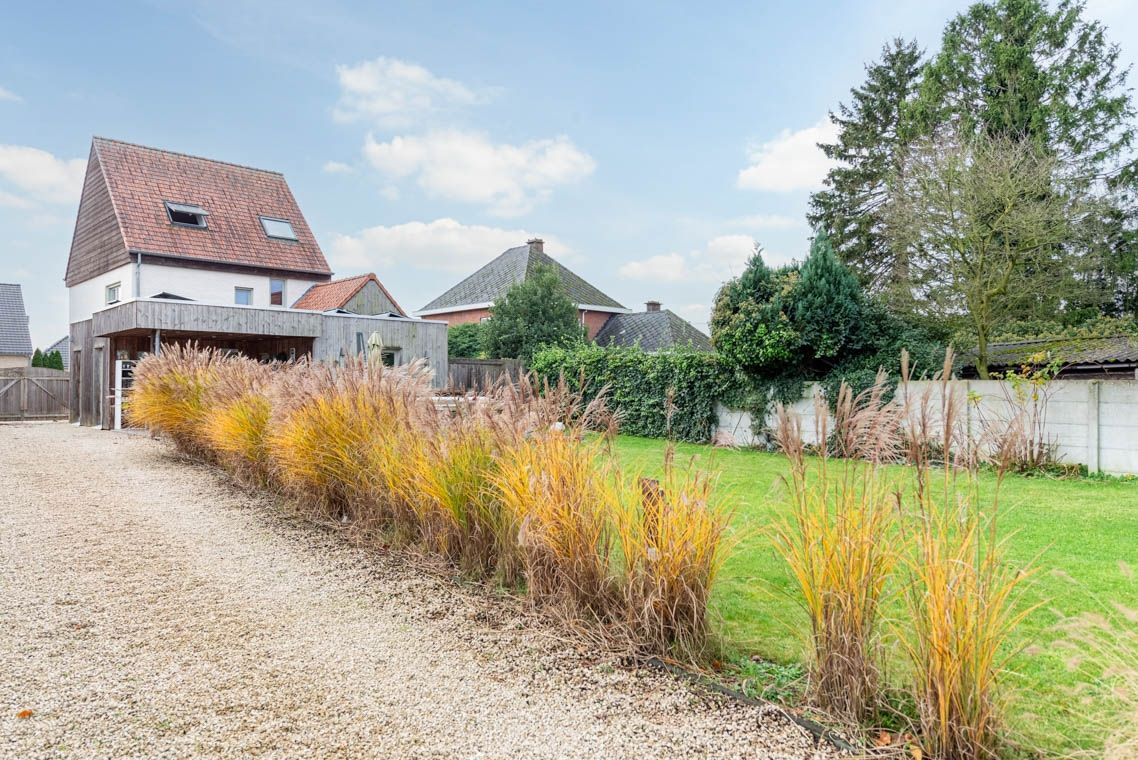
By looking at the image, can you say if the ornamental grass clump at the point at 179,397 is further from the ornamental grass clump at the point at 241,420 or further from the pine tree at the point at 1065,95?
the pine tree at the point at 1065,95

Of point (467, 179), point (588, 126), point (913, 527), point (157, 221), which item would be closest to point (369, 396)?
point (913, 527)

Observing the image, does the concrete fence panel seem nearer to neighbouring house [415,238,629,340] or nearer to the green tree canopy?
the green tree canopy

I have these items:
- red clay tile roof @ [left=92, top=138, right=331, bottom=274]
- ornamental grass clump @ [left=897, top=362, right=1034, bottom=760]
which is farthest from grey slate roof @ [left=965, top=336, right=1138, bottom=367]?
red clay tile roof @ [left=92, top=138, right=331, bottom=274]

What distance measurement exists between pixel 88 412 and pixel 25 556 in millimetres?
15178

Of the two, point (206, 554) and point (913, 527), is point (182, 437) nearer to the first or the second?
point (206, 554)

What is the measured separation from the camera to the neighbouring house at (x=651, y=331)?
27062 millimetres

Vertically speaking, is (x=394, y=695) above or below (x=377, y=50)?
below

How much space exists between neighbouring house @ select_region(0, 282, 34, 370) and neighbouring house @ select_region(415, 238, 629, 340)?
52.9 ft

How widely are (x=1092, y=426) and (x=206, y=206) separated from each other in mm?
23564

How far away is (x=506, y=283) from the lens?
92.3 feet

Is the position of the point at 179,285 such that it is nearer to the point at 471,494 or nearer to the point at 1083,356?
the point at 471,494

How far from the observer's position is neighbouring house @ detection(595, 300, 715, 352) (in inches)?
1065

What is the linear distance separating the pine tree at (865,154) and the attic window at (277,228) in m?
18.7

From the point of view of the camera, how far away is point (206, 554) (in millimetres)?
Result: 4770
